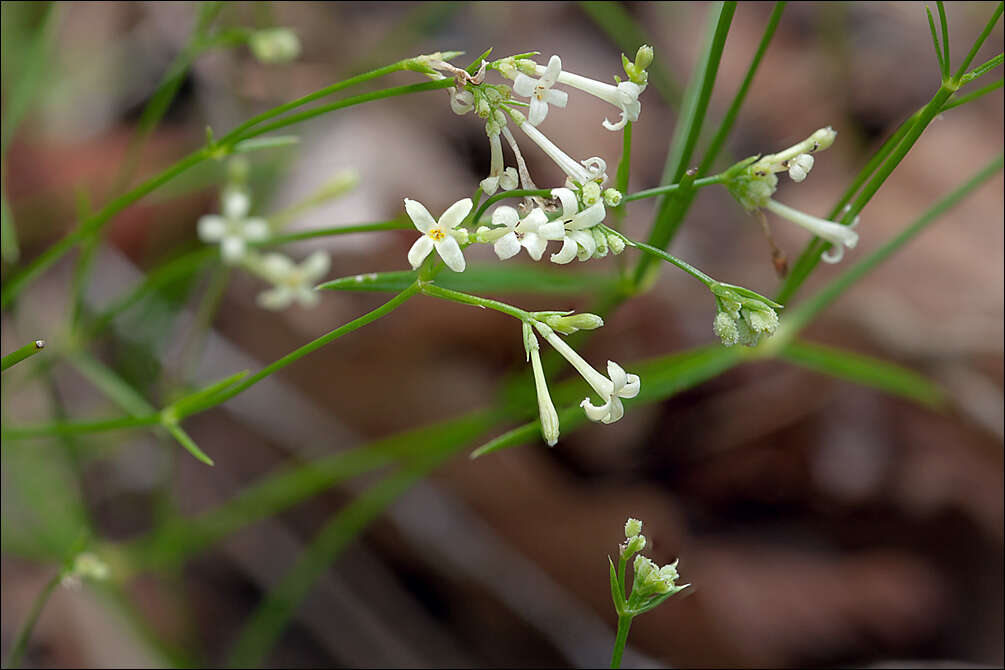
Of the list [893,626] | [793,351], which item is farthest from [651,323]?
[893,626]

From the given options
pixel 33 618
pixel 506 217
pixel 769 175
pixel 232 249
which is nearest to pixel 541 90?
pixel 506 217

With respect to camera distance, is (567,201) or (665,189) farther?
(665,189)

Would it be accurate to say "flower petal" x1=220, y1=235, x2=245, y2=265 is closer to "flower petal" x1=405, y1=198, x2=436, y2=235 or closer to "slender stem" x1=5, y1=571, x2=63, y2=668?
"slender stem" x1=5, y1=571, x2=63, y2=668

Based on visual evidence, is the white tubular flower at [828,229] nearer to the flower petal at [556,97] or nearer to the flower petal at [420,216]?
the flower petal at [556,97]

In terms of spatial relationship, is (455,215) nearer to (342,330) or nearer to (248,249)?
(342,330)

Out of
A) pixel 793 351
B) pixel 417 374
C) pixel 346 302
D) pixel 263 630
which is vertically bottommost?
pixel 263 630

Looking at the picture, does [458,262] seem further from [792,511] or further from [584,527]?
[792,511]

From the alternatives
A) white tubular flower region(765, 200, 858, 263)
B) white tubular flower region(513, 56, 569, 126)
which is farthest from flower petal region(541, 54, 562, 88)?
white tubular flower region(765, 200, 858, 263)
